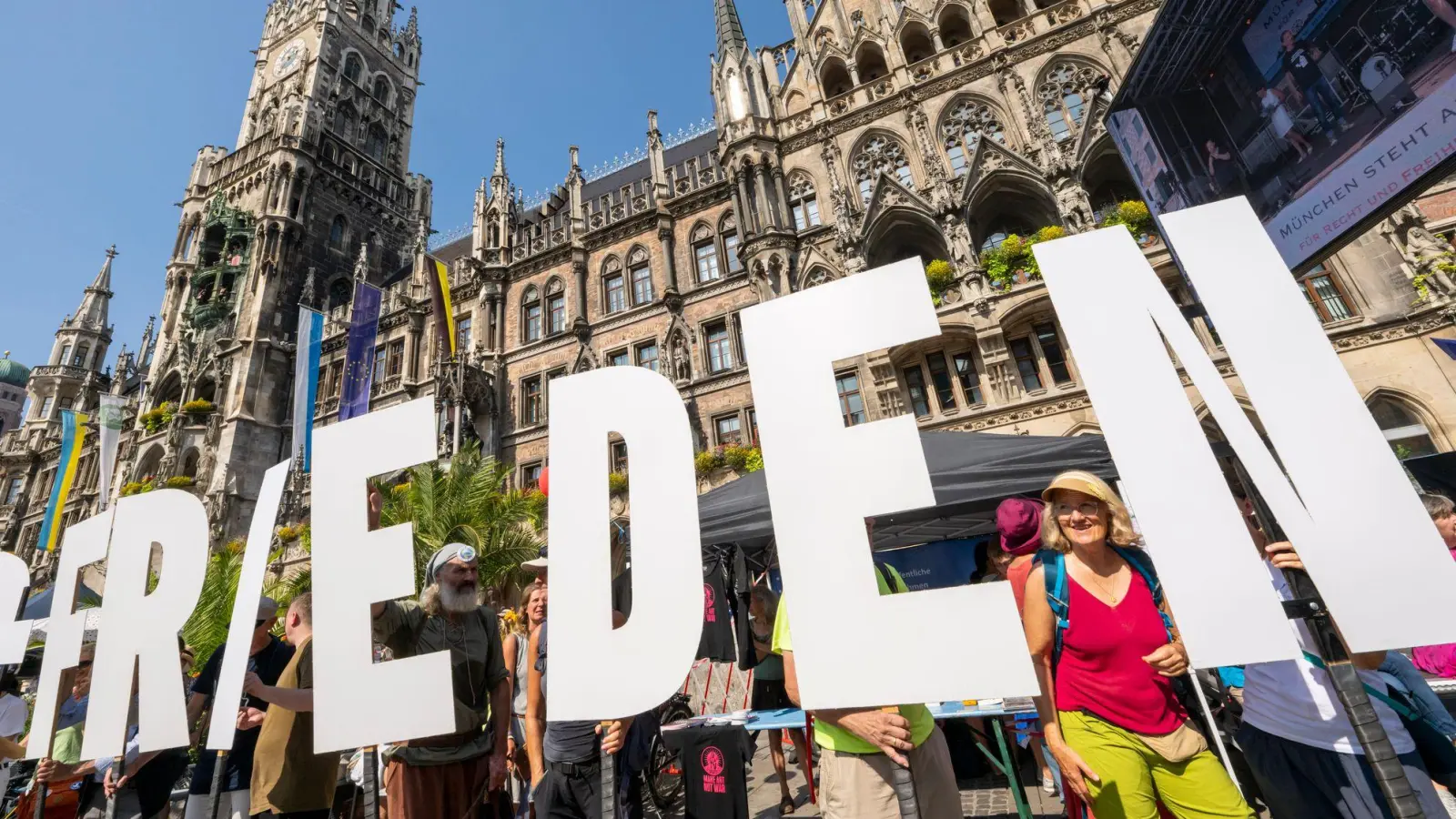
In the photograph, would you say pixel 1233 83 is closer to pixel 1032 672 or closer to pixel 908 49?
pixel 1032 672

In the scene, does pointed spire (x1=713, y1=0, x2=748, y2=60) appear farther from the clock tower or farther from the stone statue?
the clock tower

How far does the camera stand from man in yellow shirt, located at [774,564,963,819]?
7.85ft

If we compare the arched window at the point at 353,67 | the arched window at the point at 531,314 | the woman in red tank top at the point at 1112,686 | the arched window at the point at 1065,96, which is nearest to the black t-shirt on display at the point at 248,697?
the woman in red tank top at the point at 1112,686

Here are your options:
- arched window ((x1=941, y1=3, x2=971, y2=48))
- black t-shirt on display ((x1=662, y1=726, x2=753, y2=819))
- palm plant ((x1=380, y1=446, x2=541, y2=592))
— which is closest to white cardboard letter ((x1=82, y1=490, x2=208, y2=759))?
black t-shirt on display ((x1=662, y1=726, x2=753, y2=819))

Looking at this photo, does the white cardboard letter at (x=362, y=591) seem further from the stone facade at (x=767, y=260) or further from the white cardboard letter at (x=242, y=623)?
the stone facade at (x=767, y=260)

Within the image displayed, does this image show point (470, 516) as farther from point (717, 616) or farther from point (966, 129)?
point (966, 129)

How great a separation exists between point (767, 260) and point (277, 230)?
27.7m

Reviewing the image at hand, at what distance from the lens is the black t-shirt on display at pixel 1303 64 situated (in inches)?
281

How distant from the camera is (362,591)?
2998 millimetres

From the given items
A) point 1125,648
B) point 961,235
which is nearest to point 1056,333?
point 961,235

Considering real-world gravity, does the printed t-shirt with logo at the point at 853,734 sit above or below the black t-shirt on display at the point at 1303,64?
below

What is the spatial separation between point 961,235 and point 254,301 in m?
31.7

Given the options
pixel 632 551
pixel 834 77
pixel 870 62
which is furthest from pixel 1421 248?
pixel 632 551

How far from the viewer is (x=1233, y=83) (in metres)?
8.26
